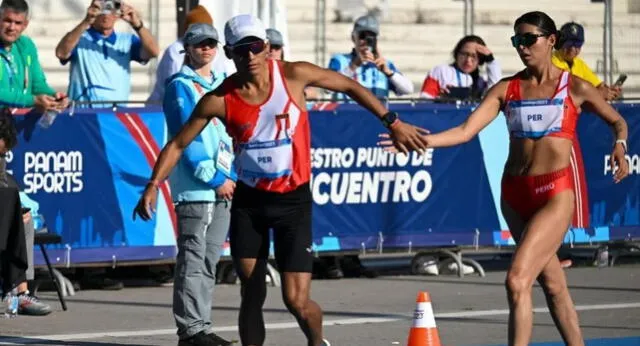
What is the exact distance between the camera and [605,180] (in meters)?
15.6

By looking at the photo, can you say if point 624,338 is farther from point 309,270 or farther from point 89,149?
point 89,149

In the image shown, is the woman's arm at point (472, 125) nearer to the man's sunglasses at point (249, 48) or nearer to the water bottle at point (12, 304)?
the man's sunglasses at point (249, 48)

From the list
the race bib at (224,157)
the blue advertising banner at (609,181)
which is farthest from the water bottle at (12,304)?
the blue advertising banner at (609,181)

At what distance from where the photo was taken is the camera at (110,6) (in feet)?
44.8

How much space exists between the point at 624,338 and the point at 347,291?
3.26 m

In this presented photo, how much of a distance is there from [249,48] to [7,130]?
11.3 ft

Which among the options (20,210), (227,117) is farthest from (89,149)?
(227,117)

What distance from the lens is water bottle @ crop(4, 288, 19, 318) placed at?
11.6 metres

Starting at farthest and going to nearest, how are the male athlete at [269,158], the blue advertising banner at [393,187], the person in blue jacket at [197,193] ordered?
the blue advertising banner at [393,187] → the person in blue jacket at [197,193] → the male athlete at [269,158]

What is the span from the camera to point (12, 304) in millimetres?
11617

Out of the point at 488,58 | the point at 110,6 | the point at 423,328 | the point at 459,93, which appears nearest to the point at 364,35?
the point at 459,93

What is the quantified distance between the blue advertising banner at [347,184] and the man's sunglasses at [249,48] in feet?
14.5

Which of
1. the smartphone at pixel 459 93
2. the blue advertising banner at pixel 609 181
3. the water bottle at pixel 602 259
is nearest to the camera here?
the smartphone at pixel 459 93

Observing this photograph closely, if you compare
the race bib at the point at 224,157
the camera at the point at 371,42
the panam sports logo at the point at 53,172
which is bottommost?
the panam sports logo at the point at 53,172
